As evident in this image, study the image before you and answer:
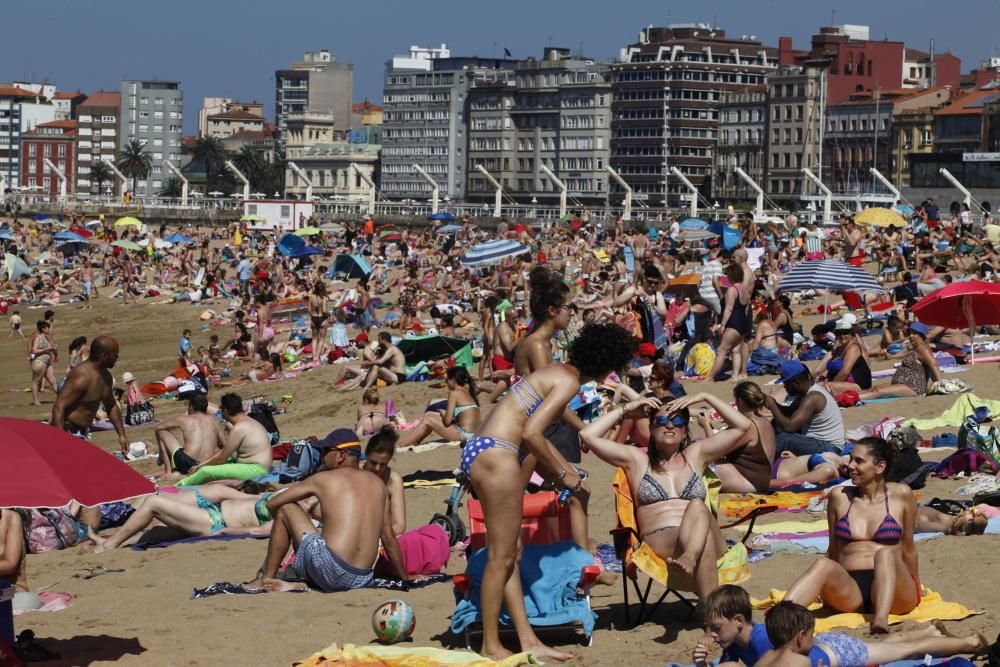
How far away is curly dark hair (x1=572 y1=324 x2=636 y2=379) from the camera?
18.8ft

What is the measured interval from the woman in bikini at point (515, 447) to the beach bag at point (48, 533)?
372 cm

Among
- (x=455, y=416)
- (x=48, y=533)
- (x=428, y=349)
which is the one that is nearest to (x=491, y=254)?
(x=428, y=349)

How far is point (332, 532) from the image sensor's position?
7156mm

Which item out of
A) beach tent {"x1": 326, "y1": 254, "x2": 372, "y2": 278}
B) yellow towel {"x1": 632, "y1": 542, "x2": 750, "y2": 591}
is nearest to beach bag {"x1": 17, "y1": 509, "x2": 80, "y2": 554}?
yellow towel {"x1": 632, "y1": 542, "x2": 750, "y2": 591}

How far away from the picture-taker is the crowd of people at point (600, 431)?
5785 mm

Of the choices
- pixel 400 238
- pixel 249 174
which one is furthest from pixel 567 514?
pixel 249 174

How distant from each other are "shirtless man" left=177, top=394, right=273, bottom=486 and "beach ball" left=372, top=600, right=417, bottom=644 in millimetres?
4300

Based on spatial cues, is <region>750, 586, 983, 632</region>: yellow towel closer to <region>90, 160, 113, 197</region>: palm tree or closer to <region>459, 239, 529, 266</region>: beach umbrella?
<region>459, 239, 529, 266</region>: beach umbrella

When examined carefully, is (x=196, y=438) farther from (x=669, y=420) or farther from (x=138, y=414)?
(x=669, y=420)

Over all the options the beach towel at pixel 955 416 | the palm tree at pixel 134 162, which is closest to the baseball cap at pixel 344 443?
the beach towel at pixel 955 416

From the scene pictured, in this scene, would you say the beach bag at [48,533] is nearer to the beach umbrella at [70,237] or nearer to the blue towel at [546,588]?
the blue towel at [546,588]

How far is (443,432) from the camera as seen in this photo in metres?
11.7

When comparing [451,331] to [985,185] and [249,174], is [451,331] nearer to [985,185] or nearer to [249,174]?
[985,185]

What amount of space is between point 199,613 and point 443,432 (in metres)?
4.85
